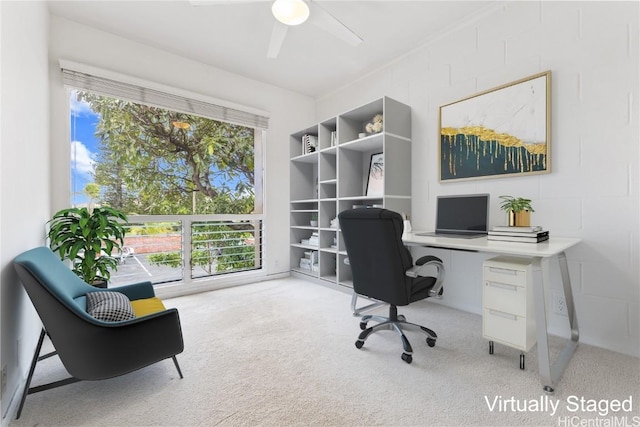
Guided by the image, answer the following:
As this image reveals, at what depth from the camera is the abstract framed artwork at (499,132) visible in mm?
2209

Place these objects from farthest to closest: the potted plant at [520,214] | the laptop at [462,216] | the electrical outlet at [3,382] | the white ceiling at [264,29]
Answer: the white ceiling at [264,29], the laptop at [462,216], the potted plant at [520,214], the electrical outlet at [3,382]

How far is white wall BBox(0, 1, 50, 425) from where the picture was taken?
134 cm

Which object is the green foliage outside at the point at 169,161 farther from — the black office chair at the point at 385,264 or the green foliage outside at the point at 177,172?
the black office chair at the point at 385,264

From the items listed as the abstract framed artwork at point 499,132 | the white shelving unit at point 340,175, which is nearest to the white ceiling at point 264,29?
the white shelving unit at point 340,175

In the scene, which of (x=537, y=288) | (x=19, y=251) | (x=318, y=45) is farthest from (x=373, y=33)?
(x=19, y=251)

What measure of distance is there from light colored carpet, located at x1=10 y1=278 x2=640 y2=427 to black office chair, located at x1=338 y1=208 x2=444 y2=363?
0.21 metres

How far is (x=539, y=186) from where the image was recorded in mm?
2240

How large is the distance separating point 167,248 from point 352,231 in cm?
239

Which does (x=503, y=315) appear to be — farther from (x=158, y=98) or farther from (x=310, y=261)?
(x=158, y=98)

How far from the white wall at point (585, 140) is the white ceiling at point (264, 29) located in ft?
1.46

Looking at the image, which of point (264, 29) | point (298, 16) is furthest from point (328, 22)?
point (264, 29)

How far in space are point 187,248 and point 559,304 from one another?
3631 millimetres

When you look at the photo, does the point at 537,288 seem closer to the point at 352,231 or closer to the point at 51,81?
the point at 352,231

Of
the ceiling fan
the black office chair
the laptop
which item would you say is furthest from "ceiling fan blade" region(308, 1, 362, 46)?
the laptop
